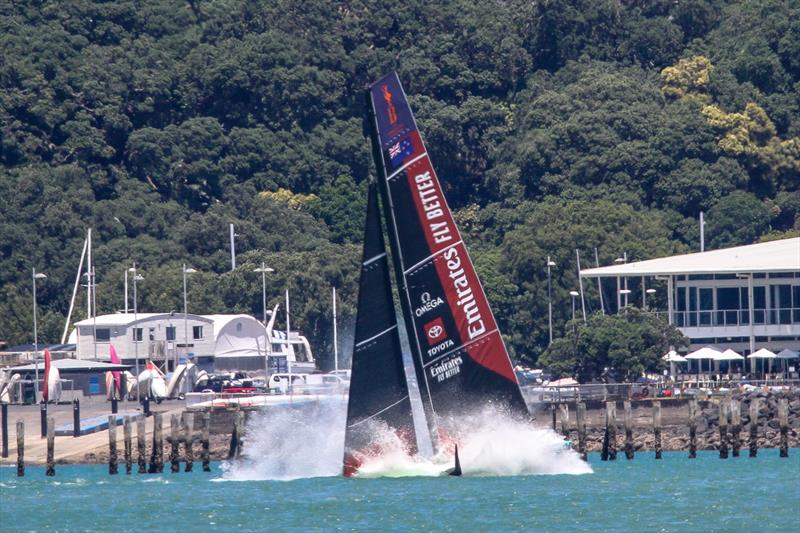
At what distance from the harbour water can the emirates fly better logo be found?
311cm

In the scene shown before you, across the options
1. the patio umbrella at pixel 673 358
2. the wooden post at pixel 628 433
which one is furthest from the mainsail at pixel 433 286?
the patio umbrella at pixel 673 358

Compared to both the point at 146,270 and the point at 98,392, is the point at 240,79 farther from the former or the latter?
the point at 98,392

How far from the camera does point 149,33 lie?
459 ft

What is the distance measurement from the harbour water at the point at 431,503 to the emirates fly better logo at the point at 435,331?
10.2 feet

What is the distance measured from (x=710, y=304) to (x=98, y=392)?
2354 cm

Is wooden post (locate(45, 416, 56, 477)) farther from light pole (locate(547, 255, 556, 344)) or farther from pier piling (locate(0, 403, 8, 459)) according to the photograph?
light pole (locate(547, 255, 556, 344))

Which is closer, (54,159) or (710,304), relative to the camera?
(710,304)

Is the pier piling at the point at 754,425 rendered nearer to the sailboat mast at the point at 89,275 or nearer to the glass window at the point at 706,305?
the glass window at the point at 706,305

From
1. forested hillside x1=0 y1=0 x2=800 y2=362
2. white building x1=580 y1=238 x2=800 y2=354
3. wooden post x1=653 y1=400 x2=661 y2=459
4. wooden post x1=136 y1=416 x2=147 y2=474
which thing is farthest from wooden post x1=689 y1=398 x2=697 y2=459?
forested hillside x1=0 y1=0 x2=800 y2=362

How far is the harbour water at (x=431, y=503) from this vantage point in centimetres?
4378

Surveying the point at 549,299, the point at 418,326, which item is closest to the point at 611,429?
the point at 418,326

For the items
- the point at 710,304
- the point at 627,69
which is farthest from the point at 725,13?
the point at 710,304

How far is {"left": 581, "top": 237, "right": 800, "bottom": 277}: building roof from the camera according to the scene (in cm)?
8025

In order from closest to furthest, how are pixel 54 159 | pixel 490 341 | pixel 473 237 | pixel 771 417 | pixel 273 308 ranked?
1. pixel 490 341
2. pixel 771 417
3. pixel 273 308
4. pixel 473 237
5. pixel 54 159
